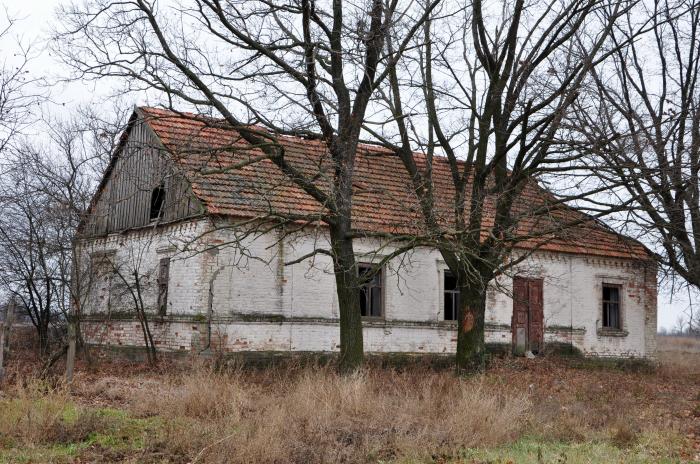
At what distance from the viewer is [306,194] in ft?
64.2

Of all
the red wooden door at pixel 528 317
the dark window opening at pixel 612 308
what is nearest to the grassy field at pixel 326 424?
the red wooden door at pixel 528 317

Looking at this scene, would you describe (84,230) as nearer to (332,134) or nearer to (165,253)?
(165,253)

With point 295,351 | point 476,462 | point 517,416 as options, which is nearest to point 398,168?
point 295,351

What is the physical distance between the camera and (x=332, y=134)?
14938mm

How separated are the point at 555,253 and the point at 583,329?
2.63 metres

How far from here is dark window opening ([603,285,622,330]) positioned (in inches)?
952

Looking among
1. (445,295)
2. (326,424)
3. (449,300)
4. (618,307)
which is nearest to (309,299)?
(445,295)

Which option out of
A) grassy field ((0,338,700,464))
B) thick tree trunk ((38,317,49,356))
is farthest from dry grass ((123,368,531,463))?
thick tree trunk ((38,317,49,356))

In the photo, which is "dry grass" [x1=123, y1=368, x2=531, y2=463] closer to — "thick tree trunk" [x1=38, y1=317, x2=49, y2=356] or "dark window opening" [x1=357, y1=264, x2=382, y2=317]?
"dark window opening" [x1=357, y1=264, x2=382, y2=317]

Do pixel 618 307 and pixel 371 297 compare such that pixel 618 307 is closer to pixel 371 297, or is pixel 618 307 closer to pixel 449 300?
pixel 449 300

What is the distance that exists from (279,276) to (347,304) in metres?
3.70

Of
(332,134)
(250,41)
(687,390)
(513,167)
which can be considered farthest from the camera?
(687,390)

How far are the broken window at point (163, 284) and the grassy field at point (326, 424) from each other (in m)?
4.73

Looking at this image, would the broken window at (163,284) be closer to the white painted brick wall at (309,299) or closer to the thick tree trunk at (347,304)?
Answer: the white painted brick wall at (309,299)
